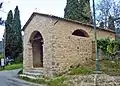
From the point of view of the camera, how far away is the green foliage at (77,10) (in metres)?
31.5

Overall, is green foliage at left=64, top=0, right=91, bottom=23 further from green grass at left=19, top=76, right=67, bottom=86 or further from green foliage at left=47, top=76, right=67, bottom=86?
green foliage at left=47, top=76, right=67, bottom=86

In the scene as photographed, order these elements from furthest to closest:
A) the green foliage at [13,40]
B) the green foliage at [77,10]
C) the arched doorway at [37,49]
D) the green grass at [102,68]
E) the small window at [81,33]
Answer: the green foliage at [13,40], the green foliage at [77,10], the arched doorway at [37,49], the small window at [81,33], the green grass at [102,68]

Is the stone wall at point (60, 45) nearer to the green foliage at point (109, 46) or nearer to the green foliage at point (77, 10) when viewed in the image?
the green foliage at point (109, 46)

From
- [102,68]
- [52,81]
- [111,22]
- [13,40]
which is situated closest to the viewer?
[52,81]

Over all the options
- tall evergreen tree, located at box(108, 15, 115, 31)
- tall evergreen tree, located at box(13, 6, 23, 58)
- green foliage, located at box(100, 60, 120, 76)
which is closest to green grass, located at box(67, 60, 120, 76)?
green foliage, located at box(100, 60, 120, 76)

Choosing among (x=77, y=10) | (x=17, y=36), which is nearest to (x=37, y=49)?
(x=77, y=10)

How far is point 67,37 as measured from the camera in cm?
1906

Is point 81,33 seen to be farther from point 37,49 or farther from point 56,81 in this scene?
point 56,81

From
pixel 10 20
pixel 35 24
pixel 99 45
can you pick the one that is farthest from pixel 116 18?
pixel 10 20

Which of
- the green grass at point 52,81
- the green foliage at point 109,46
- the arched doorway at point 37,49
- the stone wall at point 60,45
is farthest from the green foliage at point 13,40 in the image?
the green grass at point 52,81

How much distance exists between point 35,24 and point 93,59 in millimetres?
5050

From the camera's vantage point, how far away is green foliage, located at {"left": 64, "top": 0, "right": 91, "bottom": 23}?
31.5 metres

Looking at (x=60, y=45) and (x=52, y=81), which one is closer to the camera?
(x=52, y=81)

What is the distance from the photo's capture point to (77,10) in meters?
32.2
